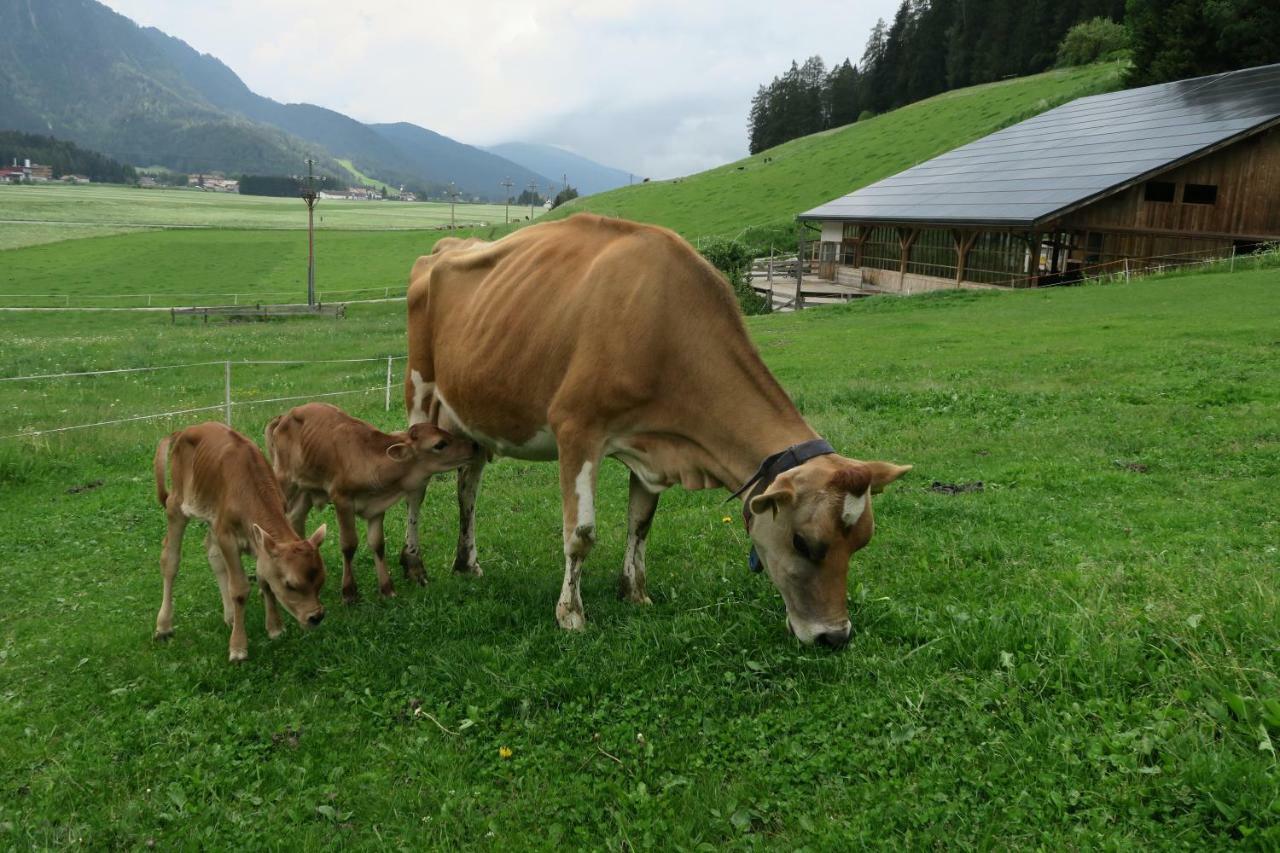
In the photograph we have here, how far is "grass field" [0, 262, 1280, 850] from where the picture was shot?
13.5 feet

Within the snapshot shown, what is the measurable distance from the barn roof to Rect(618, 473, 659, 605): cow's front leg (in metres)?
29.0

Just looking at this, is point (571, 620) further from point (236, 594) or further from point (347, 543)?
point (236, 594)

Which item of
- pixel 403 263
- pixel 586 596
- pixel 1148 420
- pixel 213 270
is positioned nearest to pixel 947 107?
pixel 403 263

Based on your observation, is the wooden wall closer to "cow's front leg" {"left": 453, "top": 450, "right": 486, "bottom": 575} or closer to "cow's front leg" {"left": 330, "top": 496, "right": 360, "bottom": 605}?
"cow's front leg" {"left": 453, "top": 450, "right": 486, "bottom": 575}

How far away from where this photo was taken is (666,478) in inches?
244

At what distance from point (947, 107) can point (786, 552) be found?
90744 mm

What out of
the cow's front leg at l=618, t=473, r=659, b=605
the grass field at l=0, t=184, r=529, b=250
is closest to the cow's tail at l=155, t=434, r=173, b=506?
the cow's front leg at l=618, t=473, r=659, b=605

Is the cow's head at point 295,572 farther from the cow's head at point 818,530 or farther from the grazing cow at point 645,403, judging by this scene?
the cow's head at point 818,530

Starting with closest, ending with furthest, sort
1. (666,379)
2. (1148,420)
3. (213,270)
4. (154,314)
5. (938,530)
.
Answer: (666,379), (938,530), (1148,420), (154,314), (213,270)

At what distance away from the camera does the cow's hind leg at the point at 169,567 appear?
268 inches

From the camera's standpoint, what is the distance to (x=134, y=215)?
4879 inches

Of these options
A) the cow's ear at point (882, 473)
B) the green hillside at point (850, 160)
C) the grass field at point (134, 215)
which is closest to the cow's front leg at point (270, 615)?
the cow's ear at point (882, 473)

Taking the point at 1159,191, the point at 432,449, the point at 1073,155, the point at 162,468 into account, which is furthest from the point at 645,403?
the point at 1073,155

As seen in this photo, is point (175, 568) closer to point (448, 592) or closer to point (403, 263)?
point (448, 592)
